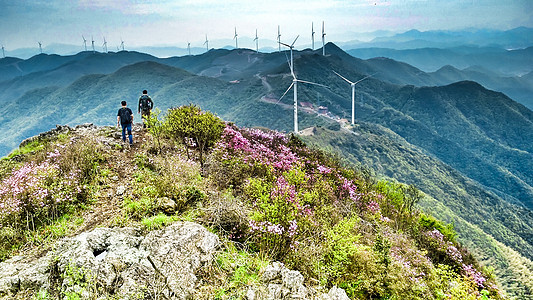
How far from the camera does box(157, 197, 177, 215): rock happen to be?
7650mm

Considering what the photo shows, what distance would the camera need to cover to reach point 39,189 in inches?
312

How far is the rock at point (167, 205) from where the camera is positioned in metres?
7.65

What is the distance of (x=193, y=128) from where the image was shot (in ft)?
40.3

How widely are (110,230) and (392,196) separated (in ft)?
63.4

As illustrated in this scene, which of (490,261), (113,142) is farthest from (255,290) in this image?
(490,261)

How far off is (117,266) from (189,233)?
139 centimetres

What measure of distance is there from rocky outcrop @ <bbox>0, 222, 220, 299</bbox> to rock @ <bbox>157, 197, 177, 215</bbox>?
1.51 meters

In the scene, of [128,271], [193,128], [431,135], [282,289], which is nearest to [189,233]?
[128,271]

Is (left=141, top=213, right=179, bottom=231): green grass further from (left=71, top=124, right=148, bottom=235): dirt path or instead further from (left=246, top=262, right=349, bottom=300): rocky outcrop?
(left=246, top=262, right=349, bottom=300): rocky outcrop

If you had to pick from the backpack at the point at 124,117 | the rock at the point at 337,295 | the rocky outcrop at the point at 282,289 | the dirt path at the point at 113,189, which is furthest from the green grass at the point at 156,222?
the backpack at the point at 124,117

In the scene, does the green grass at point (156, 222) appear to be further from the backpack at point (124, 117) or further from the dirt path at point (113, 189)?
the backpack at point (124, 117)

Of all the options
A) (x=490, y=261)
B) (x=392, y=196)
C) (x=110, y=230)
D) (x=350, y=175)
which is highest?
(x=110, y=230)

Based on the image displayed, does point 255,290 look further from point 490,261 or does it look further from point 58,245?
point 490,261

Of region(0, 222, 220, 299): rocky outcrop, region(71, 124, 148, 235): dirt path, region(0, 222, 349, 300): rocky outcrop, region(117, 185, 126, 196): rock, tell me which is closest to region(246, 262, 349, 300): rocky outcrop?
region(0, 222, 349, 300): rocky outcrop
